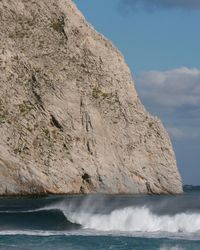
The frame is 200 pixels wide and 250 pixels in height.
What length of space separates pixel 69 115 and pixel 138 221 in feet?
150

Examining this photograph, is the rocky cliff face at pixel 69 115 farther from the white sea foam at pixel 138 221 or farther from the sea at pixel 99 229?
the white sea foam at pixel 138 221

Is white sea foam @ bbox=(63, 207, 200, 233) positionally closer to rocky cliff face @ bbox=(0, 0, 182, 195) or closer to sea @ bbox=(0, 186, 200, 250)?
sea @ bbox=(0, 186, 200, 250)

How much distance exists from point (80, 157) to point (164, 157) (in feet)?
42.0

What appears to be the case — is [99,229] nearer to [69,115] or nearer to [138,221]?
[138,221]

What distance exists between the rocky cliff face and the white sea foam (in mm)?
34769

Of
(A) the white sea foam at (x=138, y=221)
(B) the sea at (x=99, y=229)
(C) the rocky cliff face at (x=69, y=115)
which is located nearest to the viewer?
(B) the sea at (x=99, y=229)

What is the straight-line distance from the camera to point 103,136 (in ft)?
294

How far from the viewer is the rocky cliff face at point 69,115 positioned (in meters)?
82.8

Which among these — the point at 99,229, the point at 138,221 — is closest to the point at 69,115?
the point at 138,221

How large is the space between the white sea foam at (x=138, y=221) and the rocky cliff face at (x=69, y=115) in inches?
1369

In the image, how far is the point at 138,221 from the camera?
139ft

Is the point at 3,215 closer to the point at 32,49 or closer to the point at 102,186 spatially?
the point at 102,186

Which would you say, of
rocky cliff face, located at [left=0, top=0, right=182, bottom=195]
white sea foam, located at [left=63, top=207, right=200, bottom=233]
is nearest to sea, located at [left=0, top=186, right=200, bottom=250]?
white sea foam, located at [left=63, top=207, right=200, bottom=233]

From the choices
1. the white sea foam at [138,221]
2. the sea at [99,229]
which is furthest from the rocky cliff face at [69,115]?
the white sea foam at [138,221]
